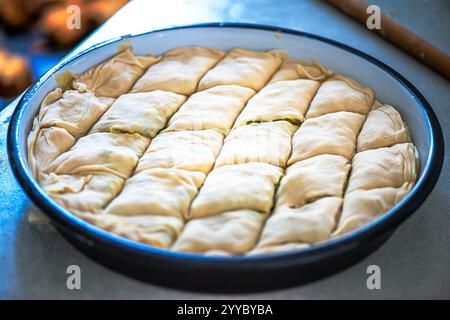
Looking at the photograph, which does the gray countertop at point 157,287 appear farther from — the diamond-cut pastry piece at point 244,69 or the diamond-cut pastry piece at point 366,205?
the diamond-cut pastry piece at point 244,69

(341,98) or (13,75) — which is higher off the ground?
(341,98)

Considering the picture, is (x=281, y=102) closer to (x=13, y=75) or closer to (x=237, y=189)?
(x=237, y=189)

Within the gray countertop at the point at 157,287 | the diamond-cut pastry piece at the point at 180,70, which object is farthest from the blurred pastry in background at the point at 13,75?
the diamond-cut pastry piece at the point at 180,70

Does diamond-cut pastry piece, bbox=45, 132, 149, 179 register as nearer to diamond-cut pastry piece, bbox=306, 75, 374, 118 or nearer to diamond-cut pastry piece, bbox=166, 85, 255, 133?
diamond-cut pastry piece, bbox=166, 85, 255, 133

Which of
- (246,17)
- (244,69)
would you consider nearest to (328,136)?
(244,69)

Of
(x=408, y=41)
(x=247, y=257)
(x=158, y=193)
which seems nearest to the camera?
(x=247, y=257)
